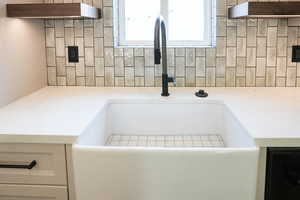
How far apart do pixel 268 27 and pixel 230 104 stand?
64cm

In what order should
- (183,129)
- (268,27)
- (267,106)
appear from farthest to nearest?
(268,27), (183,129), (267,106)

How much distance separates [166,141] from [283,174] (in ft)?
2.22

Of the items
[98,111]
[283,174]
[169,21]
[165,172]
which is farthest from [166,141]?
[169,21]

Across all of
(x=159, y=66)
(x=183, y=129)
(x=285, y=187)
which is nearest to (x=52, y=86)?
(x=159, y=66)

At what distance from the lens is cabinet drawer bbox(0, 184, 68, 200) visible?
1279mm

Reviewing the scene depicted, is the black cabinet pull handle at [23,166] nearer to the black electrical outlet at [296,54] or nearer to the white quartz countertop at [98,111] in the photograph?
the white quartz countertop at [98,111]

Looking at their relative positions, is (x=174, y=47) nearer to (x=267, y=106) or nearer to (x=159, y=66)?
(x=159, y=66)

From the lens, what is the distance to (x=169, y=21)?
2.15 metres

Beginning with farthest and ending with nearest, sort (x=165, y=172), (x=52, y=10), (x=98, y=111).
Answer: (x=52, y=10) < (x=98, y=111) < (x=165, y=172)

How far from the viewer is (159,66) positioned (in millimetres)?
2080

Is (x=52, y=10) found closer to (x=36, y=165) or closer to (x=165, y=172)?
(x=36, y=165)

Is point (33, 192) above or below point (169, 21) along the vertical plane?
below

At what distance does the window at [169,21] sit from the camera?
213 centimetres

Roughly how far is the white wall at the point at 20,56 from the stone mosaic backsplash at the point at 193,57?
104mm
